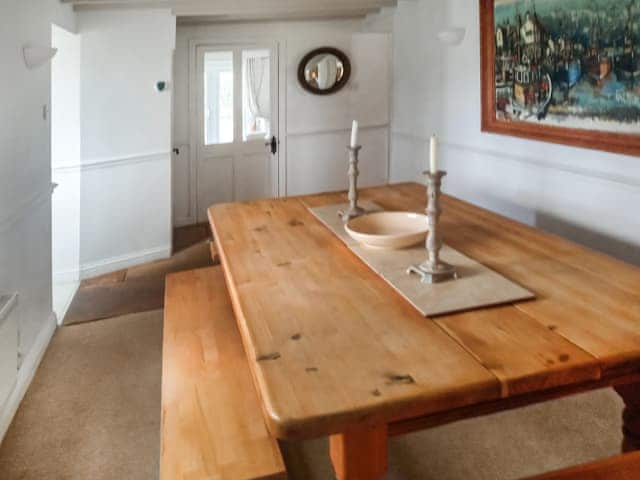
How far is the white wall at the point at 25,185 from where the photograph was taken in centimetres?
259

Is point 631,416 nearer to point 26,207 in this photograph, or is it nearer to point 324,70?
point 26,207

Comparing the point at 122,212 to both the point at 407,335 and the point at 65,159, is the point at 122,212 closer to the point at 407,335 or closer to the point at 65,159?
the point at 65,159

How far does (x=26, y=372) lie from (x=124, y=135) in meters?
2.22

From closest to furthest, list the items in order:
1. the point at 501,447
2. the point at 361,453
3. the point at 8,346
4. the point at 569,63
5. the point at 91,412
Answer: the point at 361,453
the point at 501,447
the point at 8,346
the point at 91,412
the point at 569,63

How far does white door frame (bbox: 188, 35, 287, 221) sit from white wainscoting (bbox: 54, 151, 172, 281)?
91 cm

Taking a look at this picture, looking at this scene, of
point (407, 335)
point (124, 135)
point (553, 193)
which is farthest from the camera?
point (124, 135)

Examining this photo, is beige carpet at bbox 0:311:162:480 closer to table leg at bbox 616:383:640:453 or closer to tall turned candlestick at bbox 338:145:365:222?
tall turned candlestick at bbox 338:145:365:222

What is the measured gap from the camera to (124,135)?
452 cm

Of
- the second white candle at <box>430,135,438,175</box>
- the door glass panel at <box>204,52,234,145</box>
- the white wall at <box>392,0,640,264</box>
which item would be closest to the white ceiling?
the door glass panel at <box>204,52,234,145</box>

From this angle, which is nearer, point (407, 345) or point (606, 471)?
point (606, 471)

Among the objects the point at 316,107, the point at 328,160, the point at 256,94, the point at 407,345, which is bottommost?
the point at 407,345

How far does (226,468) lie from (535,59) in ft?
9.18

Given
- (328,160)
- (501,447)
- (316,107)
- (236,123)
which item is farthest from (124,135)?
(501,447)

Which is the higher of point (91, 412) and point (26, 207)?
point (26, 207)
